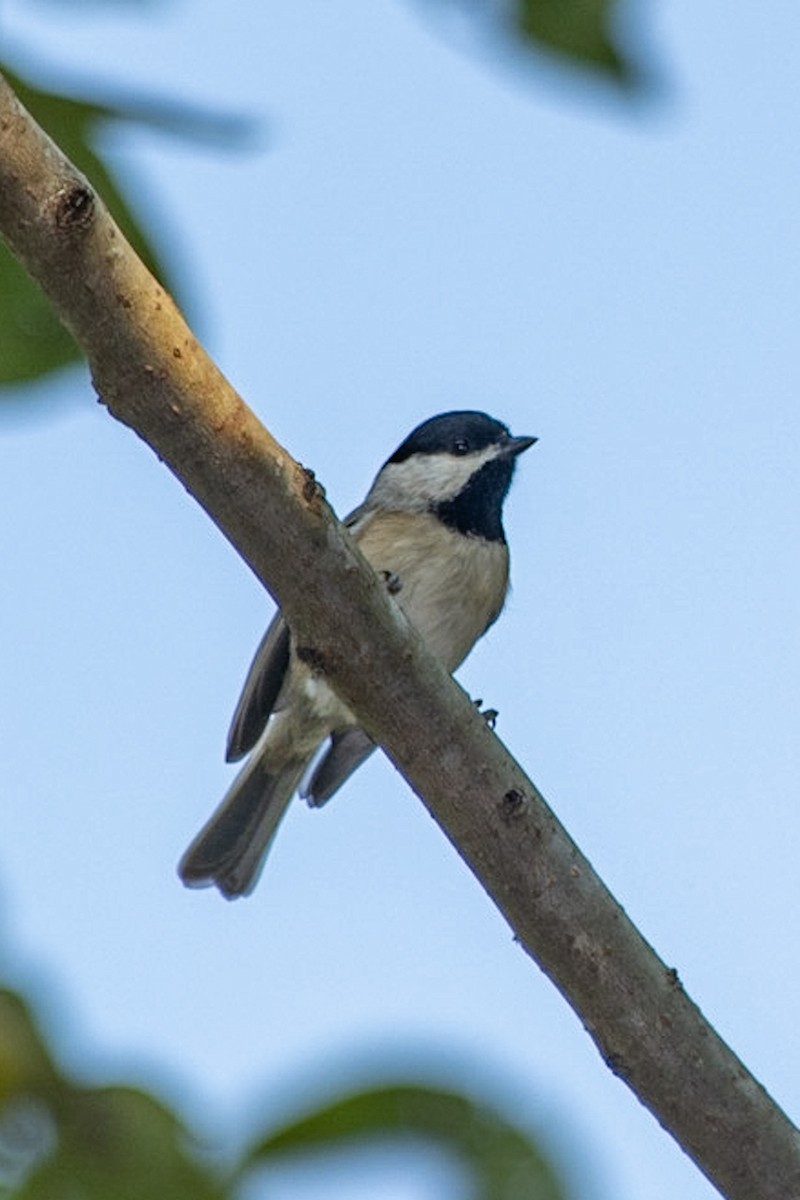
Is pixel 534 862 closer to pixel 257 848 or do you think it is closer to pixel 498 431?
pixel 257 848

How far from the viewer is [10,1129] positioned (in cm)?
81

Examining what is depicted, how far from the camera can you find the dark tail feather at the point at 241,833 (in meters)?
4.80

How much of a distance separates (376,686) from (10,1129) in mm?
1200

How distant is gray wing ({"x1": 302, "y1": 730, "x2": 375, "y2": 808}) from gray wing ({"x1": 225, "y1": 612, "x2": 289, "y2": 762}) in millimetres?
766

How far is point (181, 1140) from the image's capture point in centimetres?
83

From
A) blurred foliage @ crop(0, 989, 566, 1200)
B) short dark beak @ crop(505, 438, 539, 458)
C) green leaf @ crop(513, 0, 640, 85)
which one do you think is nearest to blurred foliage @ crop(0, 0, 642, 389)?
green leaf @ crop(513, 0, 640, 85)

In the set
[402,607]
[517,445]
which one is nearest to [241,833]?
[402,607]

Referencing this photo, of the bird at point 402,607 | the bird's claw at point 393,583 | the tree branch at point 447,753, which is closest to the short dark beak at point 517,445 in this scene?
the bird at point 402,607

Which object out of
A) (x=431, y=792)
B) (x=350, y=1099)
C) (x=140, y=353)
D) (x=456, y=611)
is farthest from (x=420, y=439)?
(x=350, y=1099)

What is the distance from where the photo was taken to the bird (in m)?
4.64

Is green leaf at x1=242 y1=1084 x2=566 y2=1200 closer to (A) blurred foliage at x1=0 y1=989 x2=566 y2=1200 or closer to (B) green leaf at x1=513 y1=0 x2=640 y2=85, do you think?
(A) blurred foliage at x1=0 y1=989 x2=566 y2=1200

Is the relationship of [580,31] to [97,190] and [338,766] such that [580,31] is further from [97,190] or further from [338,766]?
[338,766]

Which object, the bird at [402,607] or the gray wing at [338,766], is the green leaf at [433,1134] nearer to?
the bird at [402,607]

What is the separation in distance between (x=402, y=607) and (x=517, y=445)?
102 centimetres
